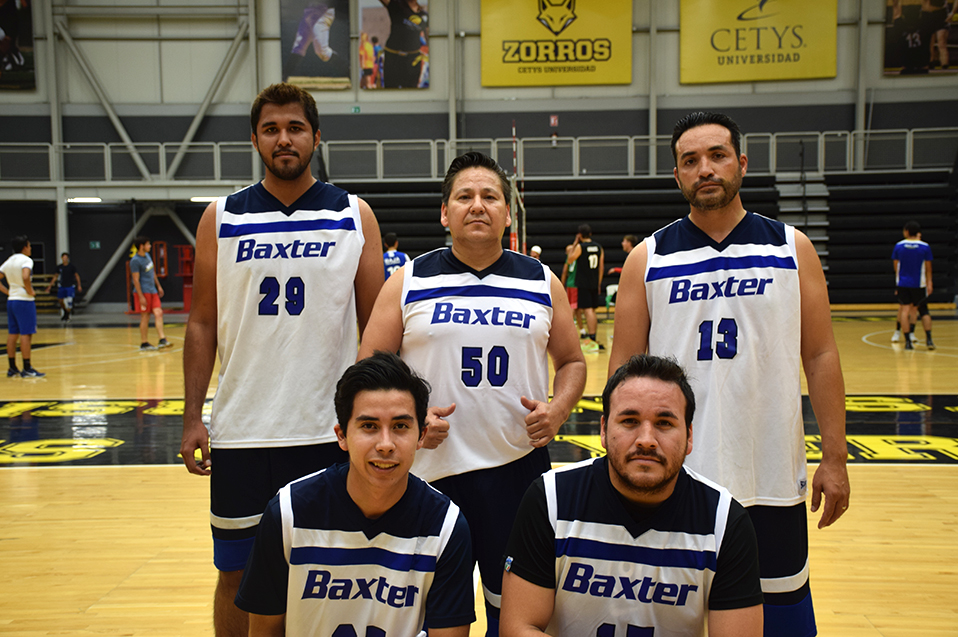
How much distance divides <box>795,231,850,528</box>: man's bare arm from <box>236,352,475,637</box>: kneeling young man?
1.01 m

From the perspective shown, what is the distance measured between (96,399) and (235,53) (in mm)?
12921

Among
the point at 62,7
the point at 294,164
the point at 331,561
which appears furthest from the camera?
the point at 62,7

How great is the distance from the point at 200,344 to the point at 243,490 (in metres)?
0.48

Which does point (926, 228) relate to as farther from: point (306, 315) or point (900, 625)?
point (306, 315)

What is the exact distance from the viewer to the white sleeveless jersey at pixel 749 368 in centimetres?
191

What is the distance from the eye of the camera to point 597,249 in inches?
402

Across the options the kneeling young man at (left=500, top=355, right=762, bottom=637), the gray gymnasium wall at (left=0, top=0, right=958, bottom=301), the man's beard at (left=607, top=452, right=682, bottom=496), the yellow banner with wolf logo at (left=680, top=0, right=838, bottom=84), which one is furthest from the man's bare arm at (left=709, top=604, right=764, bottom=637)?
the yellow banner with wolf logo at (left=680, top=0, right=838, bottom=84)

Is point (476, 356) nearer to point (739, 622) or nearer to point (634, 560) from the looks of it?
point (634, 560)

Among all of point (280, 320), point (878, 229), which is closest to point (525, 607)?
point (280, 320)

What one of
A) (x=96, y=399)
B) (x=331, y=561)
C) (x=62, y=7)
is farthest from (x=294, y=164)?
(x=62, y=7)

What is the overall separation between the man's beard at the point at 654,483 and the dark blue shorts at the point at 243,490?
1017mm

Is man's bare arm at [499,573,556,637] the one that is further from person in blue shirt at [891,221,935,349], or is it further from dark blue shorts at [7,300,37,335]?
person in blue shirt at [891,221,935,349]

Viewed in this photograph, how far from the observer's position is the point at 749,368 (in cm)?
191

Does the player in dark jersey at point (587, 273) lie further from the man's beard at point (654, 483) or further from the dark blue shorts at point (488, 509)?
the man's beard at point (654, 483)
